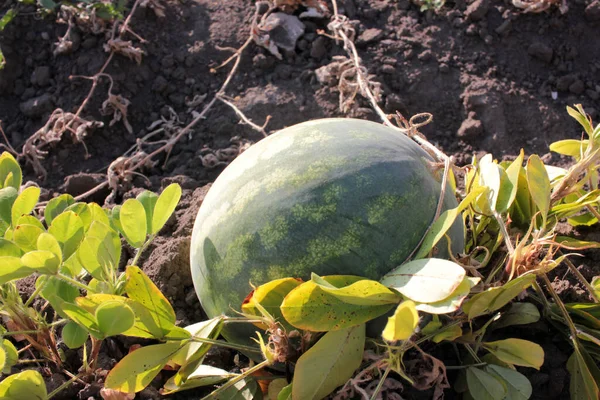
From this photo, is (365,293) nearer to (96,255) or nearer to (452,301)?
(452,301)

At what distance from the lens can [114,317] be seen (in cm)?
130

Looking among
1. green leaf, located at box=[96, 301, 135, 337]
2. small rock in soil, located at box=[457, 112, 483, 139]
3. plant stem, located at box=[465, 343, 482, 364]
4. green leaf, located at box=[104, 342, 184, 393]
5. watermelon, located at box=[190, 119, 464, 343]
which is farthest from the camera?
small rock in soil, located at box=[457, 112, 483, 139]

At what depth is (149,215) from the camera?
1730 mm

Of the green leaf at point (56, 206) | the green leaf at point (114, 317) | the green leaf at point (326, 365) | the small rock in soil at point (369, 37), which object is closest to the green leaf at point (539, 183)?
the green leaf at point (326, 365)

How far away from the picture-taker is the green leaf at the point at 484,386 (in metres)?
1.51

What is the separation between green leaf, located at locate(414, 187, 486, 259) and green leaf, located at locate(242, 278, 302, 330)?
31 cm

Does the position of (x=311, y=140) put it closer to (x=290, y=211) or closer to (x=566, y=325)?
(x=290, y=211)

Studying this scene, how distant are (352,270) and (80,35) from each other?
2.12 metres

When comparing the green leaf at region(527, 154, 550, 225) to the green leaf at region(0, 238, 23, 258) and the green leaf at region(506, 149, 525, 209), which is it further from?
the green leaf at region(0, 238, 23, 258)

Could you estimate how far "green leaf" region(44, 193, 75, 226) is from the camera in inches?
67.4

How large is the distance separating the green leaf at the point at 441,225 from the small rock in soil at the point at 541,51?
1.61m

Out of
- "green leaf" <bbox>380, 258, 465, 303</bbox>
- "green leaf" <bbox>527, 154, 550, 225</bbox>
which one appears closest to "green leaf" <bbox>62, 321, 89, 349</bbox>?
"green leaf" <bbox>380, 258, 465, 303</bbox>

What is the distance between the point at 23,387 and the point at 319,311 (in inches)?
26.5

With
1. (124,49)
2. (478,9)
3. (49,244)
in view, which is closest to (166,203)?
(49,244)
